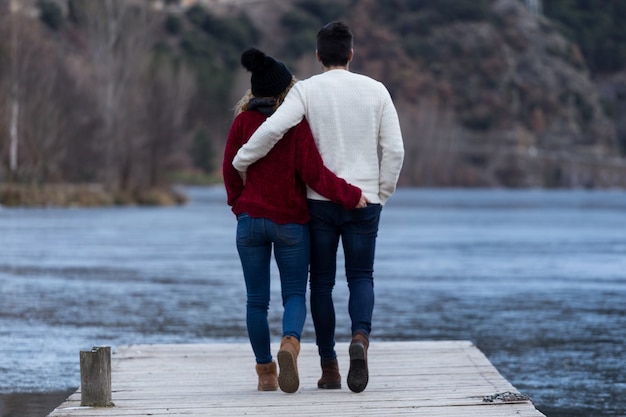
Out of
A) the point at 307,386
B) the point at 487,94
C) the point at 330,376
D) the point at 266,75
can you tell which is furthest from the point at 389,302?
the point at 487,94

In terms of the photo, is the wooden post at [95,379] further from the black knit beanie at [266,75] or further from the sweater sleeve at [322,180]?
the black knit beanie at [266,75]

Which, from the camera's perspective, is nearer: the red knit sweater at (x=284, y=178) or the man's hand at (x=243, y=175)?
the red knit sweater at (x=284, y=178)

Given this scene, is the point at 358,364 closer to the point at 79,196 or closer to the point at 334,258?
the point at 334,258

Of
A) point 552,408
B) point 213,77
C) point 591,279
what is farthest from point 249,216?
point 213,77

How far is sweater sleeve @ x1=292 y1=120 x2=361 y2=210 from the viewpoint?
604 centimetres

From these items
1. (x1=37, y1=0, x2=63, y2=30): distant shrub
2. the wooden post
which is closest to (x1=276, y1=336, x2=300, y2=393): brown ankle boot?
the wooden post

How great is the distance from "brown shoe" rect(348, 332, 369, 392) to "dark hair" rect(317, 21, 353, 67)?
1.31m

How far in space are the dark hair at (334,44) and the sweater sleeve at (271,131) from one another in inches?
11.3

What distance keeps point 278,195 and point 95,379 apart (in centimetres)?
118

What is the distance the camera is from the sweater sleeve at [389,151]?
20.3ft

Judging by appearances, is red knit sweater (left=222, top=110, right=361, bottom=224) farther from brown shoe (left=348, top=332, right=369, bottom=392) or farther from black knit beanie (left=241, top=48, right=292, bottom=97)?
brown shoe (left=348, top=332, right=369, bottom=392)

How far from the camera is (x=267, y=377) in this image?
21.1 ft

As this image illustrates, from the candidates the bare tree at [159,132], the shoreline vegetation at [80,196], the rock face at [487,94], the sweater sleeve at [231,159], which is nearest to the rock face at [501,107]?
the rock face at [487,94]

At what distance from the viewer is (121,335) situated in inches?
413
